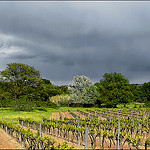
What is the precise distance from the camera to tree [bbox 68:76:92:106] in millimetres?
56531

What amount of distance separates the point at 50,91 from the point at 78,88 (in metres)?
9.66

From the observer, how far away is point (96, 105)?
56188 millimetres

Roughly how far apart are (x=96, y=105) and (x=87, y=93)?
5.24 m

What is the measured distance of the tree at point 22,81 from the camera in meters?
41.2

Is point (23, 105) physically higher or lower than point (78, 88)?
lower

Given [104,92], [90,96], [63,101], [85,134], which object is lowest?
[85,134]

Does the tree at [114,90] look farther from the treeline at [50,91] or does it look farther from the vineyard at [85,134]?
the vineyard at [85,134]

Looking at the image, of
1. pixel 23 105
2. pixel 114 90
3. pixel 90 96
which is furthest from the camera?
pixel 90 96

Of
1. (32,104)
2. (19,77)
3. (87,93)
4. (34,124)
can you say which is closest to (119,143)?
(34,124)

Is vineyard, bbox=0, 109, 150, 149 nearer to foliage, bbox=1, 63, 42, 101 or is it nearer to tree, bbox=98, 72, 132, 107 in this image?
foliage, bbox=1, 63, 42, 101

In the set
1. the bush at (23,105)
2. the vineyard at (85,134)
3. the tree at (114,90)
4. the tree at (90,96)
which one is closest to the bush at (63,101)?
the tree at (90,96)

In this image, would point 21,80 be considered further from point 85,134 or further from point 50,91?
point 85,134

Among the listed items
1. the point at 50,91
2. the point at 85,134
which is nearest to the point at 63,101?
the point at 50,91

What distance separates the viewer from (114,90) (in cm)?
5100
